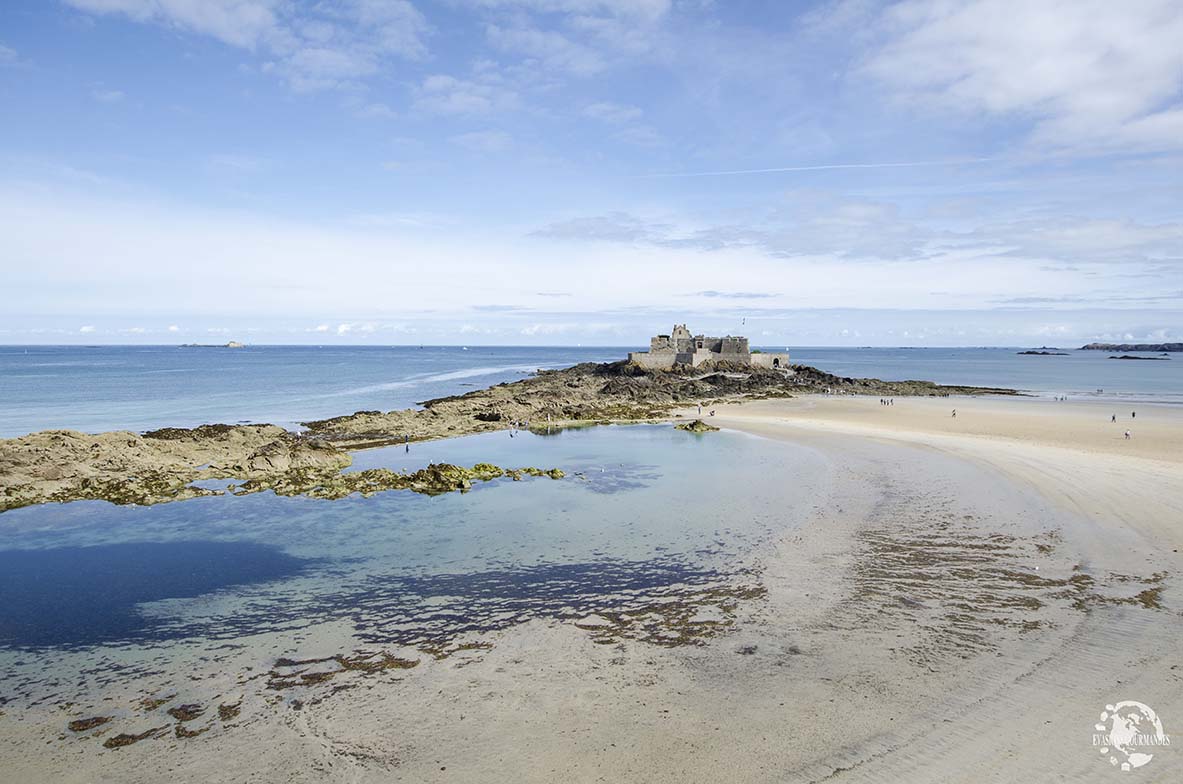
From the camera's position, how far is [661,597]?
12.8 metres

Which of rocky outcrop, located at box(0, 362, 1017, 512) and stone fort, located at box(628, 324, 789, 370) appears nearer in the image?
rocky outcrop, located at box(0, 362, 1017, 512)

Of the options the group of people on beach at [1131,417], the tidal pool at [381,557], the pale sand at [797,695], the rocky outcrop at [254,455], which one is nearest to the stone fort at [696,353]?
the rocky outcrop at [254,455]

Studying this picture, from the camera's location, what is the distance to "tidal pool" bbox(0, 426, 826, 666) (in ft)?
39.0

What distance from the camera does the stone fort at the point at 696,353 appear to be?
76.6 meters

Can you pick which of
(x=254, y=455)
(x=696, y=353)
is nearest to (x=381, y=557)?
(x=254, y=455)

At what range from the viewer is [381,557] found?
15.6 meters

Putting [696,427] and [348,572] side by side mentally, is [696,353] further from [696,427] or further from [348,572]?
[348,572]

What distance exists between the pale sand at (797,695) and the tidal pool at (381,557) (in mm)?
1544

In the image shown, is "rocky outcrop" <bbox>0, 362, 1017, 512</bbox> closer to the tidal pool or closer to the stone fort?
the tidal pool

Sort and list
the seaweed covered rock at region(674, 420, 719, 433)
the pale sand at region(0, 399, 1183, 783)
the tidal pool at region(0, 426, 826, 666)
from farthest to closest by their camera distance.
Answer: the seaweed covered rock at region(674, 420, 719, 433) → the tidal pool at region(0, 426, 826, 666) → the pale sand at region(0, 399, 1183, 783)

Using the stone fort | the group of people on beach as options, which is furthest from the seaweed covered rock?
the stone fort

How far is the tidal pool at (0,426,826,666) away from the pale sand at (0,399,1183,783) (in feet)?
5.07

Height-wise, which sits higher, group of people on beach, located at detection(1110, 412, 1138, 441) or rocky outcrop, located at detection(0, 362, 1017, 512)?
→ group of people on beach, located at detection(1110, 412, 1138, 441)

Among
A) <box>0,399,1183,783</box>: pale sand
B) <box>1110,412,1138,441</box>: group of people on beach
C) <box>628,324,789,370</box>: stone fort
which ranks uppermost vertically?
<box>628,324,789,370</box>: stone fort
